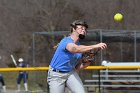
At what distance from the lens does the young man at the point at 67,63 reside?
7059mm

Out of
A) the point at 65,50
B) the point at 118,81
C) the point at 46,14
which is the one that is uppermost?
the point at 46,14

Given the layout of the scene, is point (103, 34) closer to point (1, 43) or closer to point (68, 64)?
point (68, 64)

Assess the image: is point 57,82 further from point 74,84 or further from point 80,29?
point 80,29

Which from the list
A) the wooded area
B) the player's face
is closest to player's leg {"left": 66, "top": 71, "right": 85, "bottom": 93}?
the player's face

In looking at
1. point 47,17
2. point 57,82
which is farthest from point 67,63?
point 47,17

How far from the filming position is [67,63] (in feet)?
23.4

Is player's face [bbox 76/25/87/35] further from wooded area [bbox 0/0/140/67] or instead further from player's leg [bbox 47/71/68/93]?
wooded area [bbox 0/0/140/67]

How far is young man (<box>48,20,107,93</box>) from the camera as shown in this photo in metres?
7.06

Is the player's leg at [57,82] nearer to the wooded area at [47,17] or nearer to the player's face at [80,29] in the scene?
the player's face at [80,29]

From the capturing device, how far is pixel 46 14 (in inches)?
1400

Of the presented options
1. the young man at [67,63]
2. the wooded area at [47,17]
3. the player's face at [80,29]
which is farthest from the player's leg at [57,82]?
the wooded area at [47,17]

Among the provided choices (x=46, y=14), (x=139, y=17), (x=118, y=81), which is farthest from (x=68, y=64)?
(x=46, y=14)

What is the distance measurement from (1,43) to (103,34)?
1883 cm

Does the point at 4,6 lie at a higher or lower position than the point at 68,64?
higher
